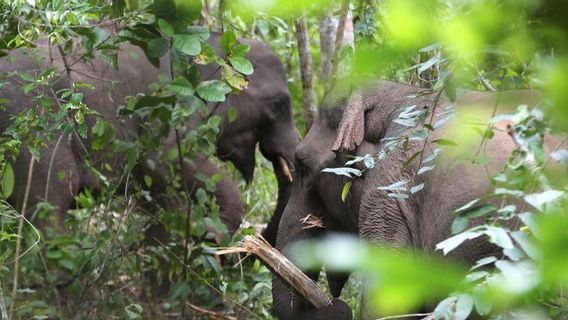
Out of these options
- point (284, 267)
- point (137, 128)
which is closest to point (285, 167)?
point (137, 128)

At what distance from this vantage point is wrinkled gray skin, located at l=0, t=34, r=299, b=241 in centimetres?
606

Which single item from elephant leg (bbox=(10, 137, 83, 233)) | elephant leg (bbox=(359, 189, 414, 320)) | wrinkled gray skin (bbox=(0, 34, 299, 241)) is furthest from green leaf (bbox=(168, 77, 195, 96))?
elephant leg (bbox=(10, 137, 83, 233))

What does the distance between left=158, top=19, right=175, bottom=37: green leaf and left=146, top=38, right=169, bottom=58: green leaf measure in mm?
143

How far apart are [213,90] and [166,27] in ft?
1.67

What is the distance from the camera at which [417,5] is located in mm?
789

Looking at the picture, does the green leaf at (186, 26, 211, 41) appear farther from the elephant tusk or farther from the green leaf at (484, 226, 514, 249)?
the elephant tusk

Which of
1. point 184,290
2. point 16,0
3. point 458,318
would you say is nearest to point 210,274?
point 184,290

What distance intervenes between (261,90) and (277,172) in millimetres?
567

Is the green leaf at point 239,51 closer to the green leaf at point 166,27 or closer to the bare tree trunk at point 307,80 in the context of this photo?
the green leaf at point 166,27

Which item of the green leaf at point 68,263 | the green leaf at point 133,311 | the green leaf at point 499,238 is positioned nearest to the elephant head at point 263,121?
the green leaf at point 68,263

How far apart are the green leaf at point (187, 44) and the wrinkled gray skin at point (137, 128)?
156 cm

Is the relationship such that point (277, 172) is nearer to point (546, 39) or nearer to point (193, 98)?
point (193, 98)

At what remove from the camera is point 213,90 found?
4387 millimetres

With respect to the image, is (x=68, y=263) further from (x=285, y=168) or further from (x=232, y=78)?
(x=285, y=168)
